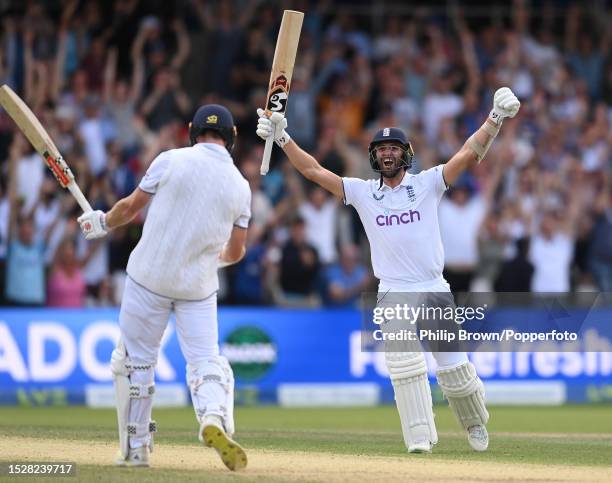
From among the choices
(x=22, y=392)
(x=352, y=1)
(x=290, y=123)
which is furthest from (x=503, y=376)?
(x=352, y=1)

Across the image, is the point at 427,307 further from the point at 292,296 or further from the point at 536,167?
the point at 536,167

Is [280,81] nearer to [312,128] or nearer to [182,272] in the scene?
[182,272]

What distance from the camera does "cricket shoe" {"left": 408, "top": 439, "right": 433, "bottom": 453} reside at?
9805 mm

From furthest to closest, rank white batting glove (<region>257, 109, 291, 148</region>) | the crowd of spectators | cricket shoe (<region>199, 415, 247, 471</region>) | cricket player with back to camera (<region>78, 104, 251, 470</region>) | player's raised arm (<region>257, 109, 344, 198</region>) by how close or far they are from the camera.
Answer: the crowd of spectators, player's raised arm (<region>257, 109, 344, 198</region>), white batting glove (<region>257, 109, 291, 148</region>), cricket player with back to camera (<region>78, 104, 251, 470</region>), cricket shoe (<region>199, 415, 247, 471</region>)

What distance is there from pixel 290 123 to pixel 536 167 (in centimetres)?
356

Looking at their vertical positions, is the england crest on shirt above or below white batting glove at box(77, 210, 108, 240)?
above

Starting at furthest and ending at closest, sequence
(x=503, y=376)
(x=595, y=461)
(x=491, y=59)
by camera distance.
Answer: (x=491, y=59), (x=503, y=376), (x=595, y=461)

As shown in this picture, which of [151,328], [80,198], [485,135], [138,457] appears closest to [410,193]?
[485,135]

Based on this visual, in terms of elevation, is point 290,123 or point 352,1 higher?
point 352,1

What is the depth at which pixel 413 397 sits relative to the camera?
986 centimetres

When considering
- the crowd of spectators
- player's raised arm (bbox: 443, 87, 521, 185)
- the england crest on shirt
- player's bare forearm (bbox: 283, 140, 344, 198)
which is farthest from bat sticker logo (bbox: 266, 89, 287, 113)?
the crowd of spectators

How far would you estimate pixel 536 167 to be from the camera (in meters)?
19.7

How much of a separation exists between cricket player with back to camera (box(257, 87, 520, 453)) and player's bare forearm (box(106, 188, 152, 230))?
1.85 metres

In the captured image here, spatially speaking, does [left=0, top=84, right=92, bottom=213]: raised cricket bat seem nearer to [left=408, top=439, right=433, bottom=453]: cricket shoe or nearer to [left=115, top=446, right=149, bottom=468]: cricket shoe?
[left=115, top=446, right=149, bottom=468]: cricket shoe
